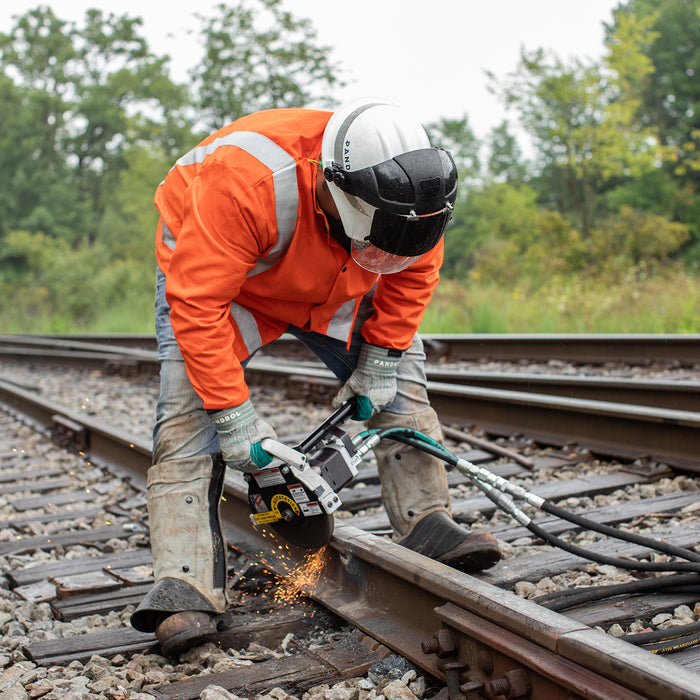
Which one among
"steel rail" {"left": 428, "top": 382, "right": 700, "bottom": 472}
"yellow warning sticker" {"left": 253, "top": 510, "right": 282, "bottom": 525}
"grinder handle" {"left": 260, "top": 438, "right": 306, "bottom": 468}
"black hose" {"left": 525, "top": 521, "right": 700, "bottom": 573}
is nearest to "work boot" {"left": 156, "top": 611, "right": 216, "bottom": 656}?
"yellow warning sticker" {"left": 253, "top": 510, "right": 282, "bottom": 525}

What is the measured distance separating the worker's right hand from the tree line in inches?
526

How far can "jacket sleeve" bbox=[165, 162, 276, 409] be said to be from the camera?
7.49 feet

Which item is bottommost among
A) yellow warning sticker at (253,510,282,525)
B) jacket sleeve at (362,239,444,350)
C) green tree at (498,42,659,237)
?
yellow warning sticker at (253,510,282,525)

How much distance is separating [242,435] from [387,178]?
3.03ft

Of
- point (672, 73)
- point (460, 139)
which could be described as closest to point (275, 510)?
point (672, 73)

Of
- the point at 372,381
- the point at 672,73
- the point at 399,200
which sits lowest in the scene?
the point at 372,381

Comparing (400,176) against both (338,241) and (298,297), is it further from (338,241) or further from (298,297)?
(298,297)

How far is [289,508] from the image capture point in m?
2.56

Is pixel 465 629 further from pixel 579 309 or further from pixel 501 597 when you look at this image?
pixel 579 309

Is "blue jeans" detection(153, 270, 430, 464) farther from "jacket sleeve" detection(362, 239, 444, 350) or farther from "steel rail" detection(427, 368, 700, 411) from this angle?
"steel rail" detection(427, 368, 700, 411)

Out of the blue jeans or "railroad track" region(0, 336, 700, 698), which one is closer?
"railroad track" region(0, 336, 700, 698)

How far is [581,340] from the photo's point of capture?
780cm

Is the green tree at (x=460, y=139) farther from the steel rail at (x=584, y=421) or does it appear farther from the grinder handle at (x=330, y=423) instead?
the grinder handle at (x=330, y=423)

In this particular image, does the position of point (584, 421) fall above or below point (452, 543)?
above
